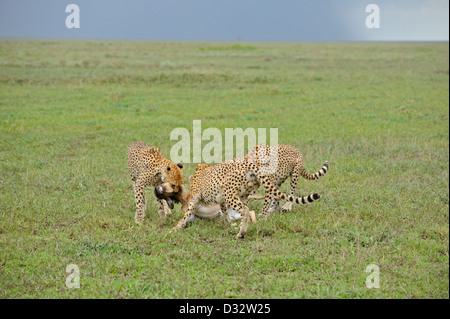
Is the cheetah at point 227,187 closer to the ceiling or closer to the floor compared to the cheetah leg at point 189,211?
closer to the ceiling

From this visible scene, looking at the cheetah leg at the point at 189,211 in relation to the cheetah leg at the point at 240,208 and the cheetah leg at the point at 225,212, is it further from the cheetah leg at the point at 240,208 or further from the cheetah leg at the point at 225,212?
the cheetah leg at the point at 240,208

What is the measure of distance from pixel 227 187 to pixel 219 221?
860mm

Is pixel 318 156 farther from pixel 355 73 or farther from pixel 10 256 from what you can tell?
pixel 355 73

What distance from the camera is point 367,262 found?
244 inches

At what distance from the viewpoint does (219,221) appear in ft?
26.2

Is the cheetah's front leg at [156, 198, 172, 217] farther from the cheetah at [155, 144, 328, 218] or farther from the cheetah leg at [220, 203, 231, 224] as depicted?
the cheetah leg at [220, 203, 231, 224]

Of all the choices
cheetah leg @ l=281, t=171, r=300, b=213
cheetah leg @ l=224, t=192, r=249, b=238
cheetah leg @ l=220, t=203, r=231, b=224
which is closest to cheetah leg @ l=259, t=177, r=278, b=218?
cheetah leg @ l=281, t=171, r=300, b=213

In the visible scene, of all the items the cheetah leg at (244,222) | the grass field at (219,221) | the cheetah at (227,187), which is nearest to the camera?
the grass field at (219,221)

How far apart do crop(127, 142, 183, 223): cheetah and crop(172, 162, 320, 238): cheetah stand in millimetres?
385

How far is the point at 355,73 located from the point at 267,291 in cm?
2988

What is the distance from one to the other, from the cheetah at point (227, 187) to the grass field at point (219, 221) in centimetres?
43

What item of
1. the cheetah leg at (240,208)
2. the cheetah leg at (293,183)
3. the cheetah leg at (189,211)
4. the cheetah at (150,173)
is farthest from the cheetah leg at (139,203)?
the cheetah leg at (293,183)

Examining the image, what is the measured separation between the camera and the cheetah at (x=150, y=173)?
311 inches

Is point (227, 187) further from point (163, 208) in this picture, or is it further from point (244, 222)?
point (163, 208)
